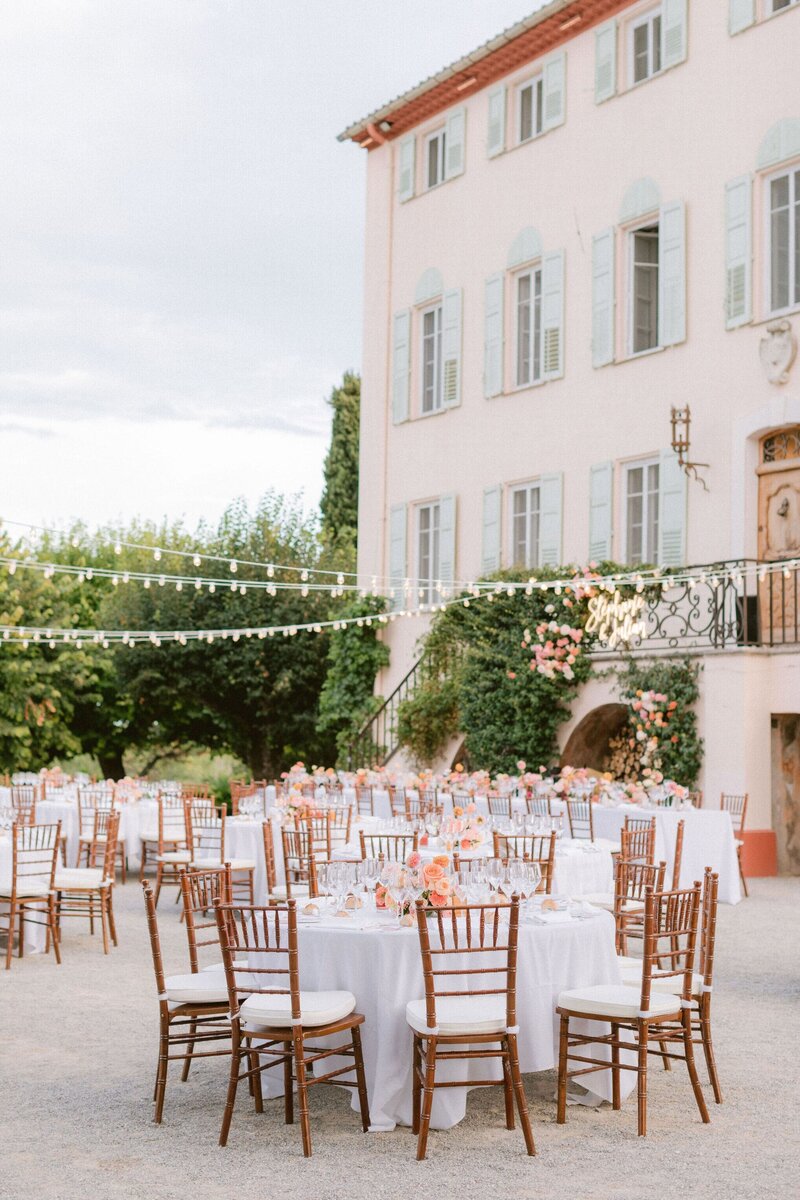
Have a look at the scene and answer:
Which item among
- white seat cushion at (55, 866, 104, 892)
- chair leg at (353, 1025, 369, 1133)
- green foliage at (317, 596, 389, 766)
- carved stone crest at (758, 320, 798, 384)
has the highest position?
carved stone crest at (758, 320, 798, 384)

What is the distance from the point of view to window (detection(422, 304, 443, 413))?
19.9 metres

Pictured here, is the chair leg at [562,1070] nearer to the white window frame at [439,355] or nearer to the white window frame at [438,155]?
the white window frame at [439,355]

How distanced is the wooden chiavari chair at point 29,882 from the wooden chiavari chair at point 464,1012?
4.37 m

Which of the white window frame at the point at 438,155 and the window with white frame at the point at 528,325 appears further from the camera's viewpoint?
the white window frame at the point at 438,155

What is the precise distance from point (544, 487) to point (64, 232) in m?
10.2

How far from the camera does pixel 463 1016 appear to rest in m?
5.09

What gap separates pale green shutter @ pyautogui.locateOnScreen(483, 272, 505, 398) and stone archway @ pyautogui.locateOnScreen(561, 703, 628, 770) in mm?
4495

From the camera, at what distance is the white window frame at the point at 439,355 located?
19656 millimetres

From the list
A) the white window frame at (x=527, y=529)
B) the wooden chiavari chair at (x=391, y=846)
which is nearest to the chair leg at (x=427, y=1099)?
the wooden chiavari chair at (x=391, y=846)

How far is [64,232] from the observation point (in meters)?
23.3

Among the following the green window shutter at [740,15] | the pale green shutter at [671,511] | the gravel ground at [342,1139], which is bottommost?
the gravel ground at [342,1139]

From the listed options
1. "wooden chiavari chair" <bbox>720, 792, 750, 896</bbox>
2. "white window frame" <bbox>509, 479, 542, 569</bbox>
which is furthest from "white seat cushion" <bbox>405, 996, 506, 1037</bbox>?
"white window frame" <bbox>509, 479, 542, 569</bbox>

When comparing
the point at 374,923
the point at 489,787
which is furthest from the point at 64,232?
the point at 374,923

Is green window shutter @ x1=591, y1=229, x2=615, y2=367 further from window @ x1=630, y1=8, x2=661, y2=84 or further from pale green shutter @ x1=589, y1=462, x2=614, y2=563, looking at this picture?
window @ x1=630, y1=8, x2=661, y2=84
